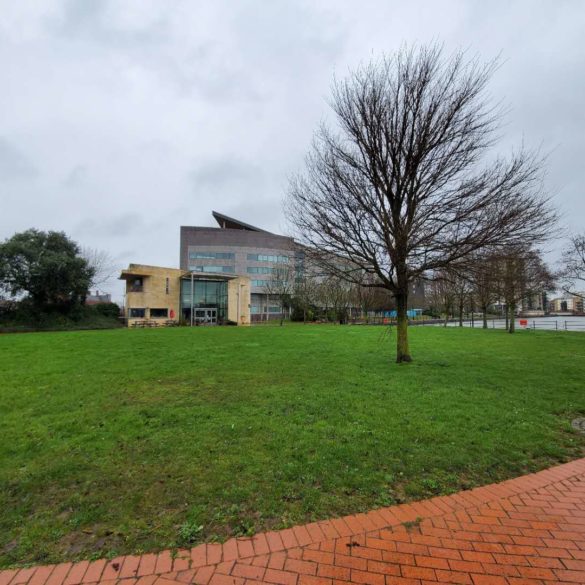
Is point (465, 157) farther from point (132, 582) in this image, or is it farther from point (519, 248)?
point (132, 582)

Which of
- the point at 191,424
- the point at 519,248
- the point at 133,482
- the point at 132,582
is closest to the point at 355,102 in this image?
the point at 519,248

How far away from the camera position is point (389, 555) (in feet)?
8.23

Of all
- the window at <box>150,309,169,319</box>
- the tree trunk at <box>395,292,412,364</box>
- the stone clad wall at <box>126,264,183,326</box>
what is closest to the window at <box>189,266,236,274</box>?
the stone clad wall at <box>126,264,183,326</box>

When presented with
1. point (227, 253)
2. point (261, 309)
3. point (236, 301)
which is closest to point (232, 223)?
point (227, 253)

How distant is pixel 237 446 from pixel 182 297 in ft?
147

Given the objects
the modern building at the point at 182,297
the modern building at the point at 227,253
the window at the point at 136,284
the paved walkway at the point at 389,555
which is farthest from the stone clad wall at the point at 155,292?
the paved walkway at the point at 389,555

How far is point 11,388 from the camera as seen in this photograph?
24.4 feet

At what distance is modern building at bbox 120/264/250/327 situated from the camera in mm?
43438

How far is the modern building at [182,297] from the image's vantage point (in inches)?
1710

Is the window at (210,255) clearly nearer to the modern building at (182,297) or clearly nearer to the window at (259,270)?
the window at (259,270)

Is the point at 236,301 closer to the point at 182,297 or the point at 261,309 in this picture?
the point at 182,297

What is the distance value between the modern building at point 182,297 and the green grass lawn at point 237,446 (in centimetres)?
3640

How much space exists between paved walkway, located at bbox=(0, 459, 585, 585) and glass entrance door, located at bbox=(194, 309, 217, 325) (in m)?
46.2

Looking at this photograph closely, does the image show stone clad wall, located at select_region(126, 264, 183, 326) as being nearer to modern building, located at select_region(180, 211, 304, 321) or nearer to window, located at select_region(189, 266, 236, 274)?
modern building, located at select_region(180, 211, 304, 321)
